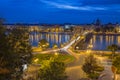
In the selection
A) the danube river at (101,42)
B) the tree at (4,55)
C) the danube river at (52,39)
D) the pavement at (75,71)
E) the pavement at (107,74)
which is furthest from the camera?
the danube river at (52,39)

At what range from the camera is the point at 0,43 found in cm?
670

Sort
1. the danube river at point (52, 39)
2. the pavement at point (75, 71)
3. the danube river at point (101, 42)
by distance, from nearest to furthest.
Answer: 1. the pavement at point (75, 71)
2. the danube river at point (101, 42)
3. the danube river at point (52, 39)

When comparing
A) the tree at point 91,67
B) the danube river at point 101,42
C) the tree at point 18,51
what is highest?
the tree at point 18,51

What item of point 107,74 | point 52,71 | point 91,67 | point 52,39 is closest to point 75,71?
point 107,74

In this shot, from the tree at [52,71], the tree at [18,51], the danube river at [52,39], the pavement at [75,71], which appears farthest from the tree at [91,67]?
the danube river at [52,39]

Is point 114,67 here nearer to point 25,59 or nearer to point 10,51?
point 25,59

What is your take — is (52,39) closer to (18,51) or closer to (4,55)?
(18,51)

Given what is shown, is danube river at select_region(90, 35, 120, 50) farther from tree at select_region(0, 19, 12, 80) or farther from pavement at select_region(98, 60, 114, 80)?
tree at select_region(0, 19, 12, 80)

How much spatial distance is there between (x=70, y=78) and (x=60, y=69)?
471 centimetres

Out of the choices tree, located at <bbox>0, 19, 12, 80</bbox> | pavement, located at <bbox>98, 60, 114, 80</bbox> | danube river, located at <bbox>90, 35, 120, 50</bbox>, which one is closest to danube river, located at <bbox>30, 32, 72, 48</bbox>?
danube river, located at <bbox>90, 35, 120, 50</bbox>

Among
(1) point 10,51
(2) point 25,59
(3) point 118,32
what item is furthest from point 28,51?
(3) point 118,32

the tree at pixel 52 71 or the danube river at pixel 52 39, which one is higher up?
the tree at pixel 52 71

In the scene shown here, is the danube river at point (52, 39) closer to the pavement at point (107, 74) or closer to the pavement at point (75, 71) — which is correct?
the pavement at point (75, 71)

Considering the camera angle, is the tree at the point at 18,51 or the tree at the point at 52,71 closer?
the tree at the point at 18,51
